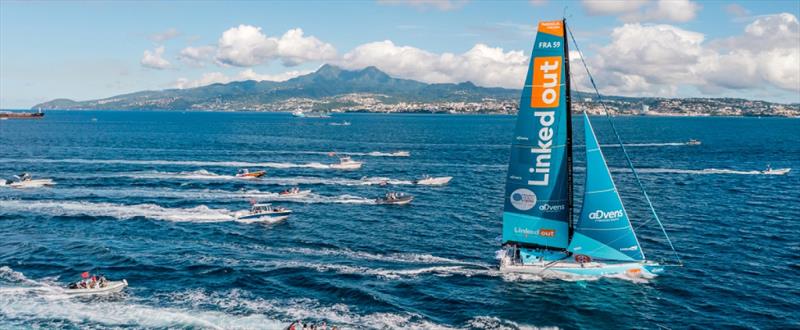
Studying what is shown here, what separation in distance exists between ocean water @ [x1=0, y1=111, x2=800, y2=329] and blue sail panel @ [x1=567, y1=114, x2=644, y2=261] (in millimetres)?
2677

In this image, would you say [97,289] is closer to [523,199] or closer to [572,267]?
[523,199]

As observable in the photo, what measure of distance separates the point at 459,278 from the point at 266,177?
64320 millimetres

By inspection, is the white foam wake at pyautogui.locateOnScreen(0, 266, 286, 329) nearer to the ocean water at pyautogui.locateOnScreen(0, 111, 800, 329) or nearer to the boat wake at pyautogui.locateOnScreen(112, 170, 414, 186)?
the ocean water at pyautogui.locateOnScreen(0, 111, 800, 329)

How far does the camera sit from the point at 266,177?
339 feet

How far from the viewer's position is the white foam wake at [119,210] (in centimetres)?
6825

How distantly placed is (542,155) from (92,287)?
112ft

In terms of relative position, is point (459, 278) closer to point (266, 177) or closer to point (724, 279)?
point (724, 279)

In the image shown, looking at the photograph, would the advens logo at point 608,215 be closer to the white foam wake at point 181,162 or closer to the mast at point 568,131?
the mast at point 568,131

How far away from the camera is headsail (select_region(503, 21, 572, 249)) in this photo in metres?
39.2

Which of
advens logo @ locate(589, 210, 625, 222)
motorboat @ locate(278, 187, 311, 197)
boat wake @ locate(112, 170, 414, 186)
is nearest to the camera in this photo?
advens logo @ locate(589, 210, 625, 222)

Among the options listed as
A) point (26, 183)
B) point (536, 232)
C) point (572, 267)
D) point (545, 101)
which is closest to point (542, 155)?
point (545, 101)

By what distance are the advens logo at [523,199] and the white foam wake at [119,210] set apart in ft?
122

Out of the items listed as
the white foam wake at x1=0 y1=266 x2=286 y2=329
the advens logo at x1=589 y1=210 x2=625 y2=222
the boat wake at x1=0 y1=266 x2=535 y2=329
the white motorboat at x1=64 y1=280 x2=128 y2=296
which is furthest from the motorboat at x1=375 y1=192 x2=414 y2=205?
the white foam wake at x1=0 y1=266 x2=286 y2=329

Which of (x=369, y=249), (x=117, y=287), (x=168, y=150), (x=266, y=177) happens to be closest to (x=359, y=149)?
(x=168, y=150)
